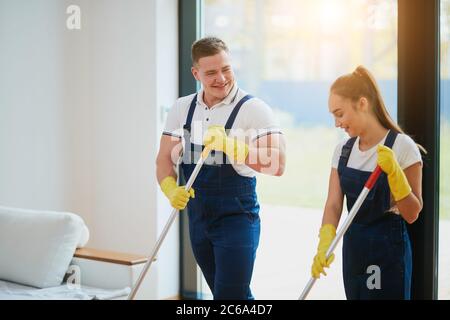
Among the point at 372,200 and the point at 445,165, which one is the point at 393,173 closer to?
the point at 372,200

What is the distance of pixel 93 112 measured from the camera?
3.92 m

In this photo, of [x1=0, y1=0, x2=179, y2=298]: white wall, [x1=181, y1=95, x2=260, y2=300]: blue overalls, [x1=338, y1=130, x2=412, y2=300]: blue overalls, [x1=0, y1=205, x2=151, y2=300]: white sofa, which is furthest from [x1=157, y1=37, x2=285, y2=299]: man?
[x1=0, y1=0, x2=179, y2=298]: white wall

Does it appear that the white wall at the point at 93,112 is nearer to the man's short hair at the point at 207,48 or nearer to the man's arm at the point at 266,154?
the man's short hair at the point at 207,48

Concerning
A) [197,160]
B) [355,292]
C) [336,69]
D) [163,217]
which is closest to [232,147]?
[197,160]

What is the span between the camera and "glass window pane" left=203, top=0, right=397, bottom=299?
3.31m

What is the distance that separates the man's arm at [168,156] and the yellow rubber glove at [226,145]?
0.98 ft

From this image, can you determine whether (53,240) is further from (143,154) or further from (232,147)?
(232,147)

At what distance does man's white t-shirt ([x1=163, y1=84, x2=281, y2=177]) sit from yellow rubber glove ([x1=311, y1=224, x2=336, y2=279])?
340mm

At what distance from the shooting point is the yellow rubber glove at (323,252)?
2.54 meters

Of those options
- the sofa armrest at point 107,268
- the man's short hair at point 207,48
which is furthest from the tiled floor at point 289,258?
the man's short hair at point 207,48

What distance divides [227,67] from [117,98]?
3.96 ft

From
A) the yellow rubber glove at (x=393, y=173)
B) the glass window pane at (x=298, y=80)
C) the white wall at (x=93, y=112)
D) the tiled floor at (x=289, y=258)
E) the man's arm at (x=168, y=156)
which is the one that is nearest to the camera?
the yellow rubber glove at (x=393, y=173)

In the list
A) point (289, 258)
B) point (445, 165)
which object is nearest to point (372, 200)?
point (445, 165)
